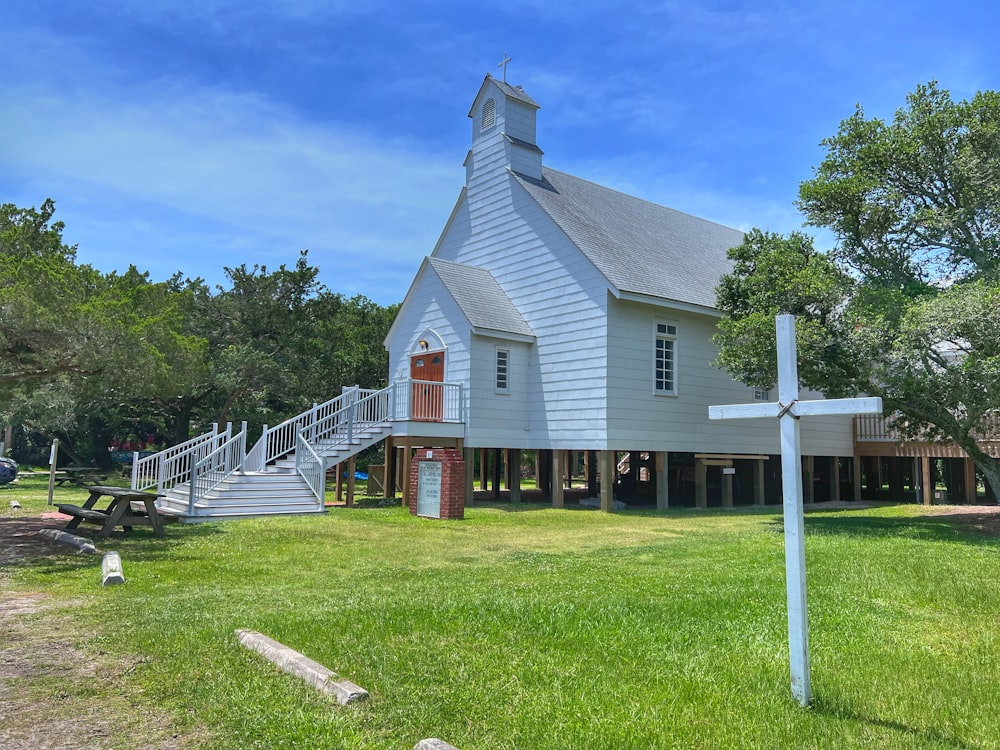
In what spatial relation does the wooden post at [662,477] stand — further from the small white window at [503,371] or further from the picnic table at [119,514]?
the picnic table at [119,514]

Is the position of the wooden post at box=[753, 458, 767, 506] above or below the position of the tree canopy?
below

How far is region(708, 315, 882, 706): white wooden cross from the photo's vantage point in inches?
168

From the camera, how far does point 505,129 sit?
21.5 m

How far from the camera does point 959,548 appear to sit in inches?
423

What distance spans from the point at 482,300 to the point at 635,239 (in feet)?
16.2

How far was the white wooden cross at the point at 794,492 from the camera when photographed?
4266 mm

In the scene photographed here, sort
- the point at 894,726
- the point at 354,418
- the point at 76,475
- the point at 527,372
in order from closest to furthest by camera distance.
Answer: the point at 894,726 → the point at 354,418 → the point at 527,372 → the point at 76,475

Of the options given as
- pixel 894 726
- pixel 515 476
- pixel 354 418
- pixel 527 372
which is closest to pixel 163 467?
pixel 354 418

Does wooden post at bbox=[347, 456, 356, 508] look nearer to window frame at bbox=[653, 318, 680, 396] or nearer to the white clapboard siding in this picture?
the white clapboard siding

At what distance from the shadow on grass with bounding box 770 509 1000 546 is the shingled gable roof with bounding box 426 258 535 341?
775cm

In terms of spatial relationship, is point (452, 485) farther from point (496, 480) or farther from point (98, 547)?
point (496, 480)

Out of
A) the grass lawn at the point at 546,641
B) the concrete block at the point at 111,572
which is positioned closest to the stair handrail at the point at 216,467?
the grass lawn at the point at 546,641

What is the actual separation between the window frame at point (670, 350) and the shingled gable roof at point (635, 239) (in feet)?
2.70

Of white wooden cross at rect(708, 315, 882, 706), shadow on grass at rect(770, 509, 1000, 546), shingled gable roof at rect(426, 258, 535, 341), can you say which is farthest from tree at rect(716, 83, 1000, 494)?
Result: white wooden cross at rect(708, 315, 882, 706)
